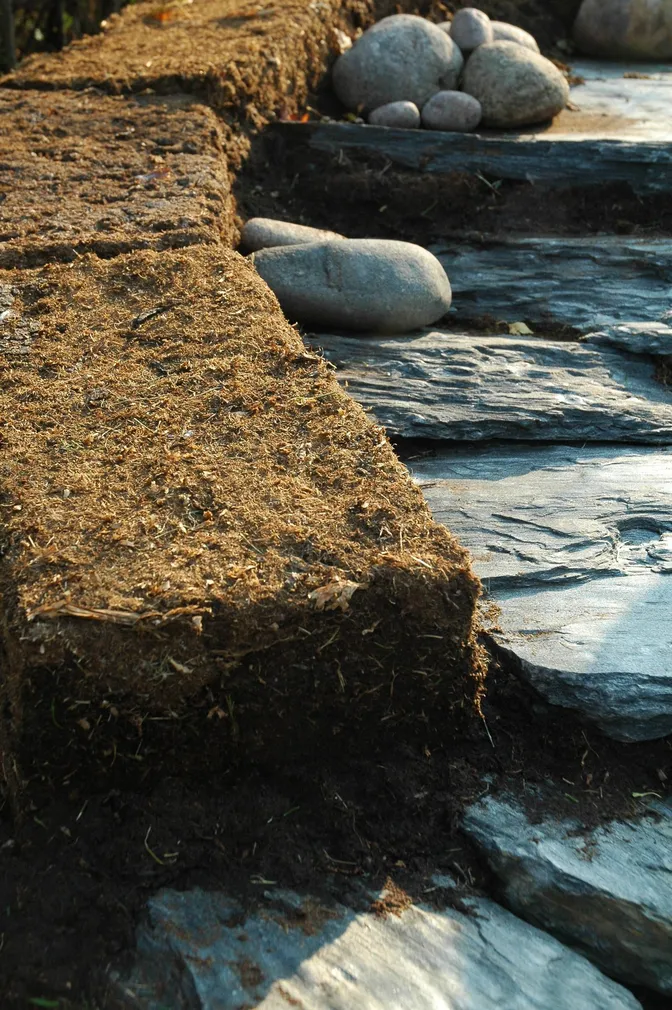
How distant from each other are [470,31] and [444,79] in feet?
1.51

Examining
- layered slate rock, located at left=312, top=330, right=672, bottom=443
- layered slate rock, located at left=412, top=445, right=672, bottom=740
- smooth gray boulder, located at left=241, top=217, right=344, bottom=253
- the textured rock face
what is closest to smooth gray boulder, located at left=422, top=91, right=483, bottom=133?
smooth gray boulder, located at left=241, top=217, right=344, bottom=253

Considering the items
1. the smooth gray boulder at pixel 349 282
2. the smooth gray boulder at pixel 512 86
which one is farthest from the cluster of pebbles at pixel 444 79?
the smooth gray boulder at pixel 349 282

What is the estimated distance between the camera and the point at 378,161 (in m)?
5.82

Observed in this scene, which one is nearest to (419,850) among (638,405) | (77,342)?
(77,342)

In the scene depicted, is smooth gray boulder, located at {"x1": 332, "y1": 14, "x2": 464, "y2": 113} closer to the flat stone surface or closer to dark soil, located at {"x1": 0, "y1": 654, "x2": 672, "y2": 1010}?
the flat stone surface

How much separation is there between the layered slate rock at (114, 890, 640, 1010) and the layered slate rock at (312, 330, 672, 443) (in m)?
2.05

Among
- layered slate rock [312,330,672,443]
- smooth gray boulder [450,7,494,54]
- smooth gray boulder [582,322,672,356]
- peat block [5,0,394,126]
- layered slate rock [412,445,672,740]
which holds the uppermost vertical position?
smooth gray boulder [450,7,494,54]

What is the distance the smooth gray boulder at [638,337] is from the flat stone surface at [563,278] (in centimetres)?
8

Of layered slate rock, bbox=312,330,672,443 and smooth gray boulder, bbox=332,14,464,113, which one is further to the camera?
smooth gray boulder, bbox=332,14,464,113

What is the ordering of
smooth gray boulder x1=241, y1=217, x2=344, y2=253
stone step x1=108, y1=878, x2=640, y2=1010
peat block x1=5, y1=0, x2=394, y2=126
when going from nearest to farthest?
stone step x1=108, y1=878, x2=640, y2=1010, smooth gray boulder x1=241, y1=217, x2=344, y2=253, peat block x1=5, y1=0, x2=394, y2=126

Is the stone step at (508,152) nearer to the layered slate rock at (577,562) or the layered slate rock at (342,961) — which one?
the layered slate rock at (577,562)

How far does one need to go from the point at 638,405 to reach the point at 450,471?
37.8 inches

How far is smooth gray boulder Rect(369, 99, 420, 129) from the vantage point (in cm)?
621

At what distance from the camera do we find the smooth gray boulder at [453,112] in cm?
618
